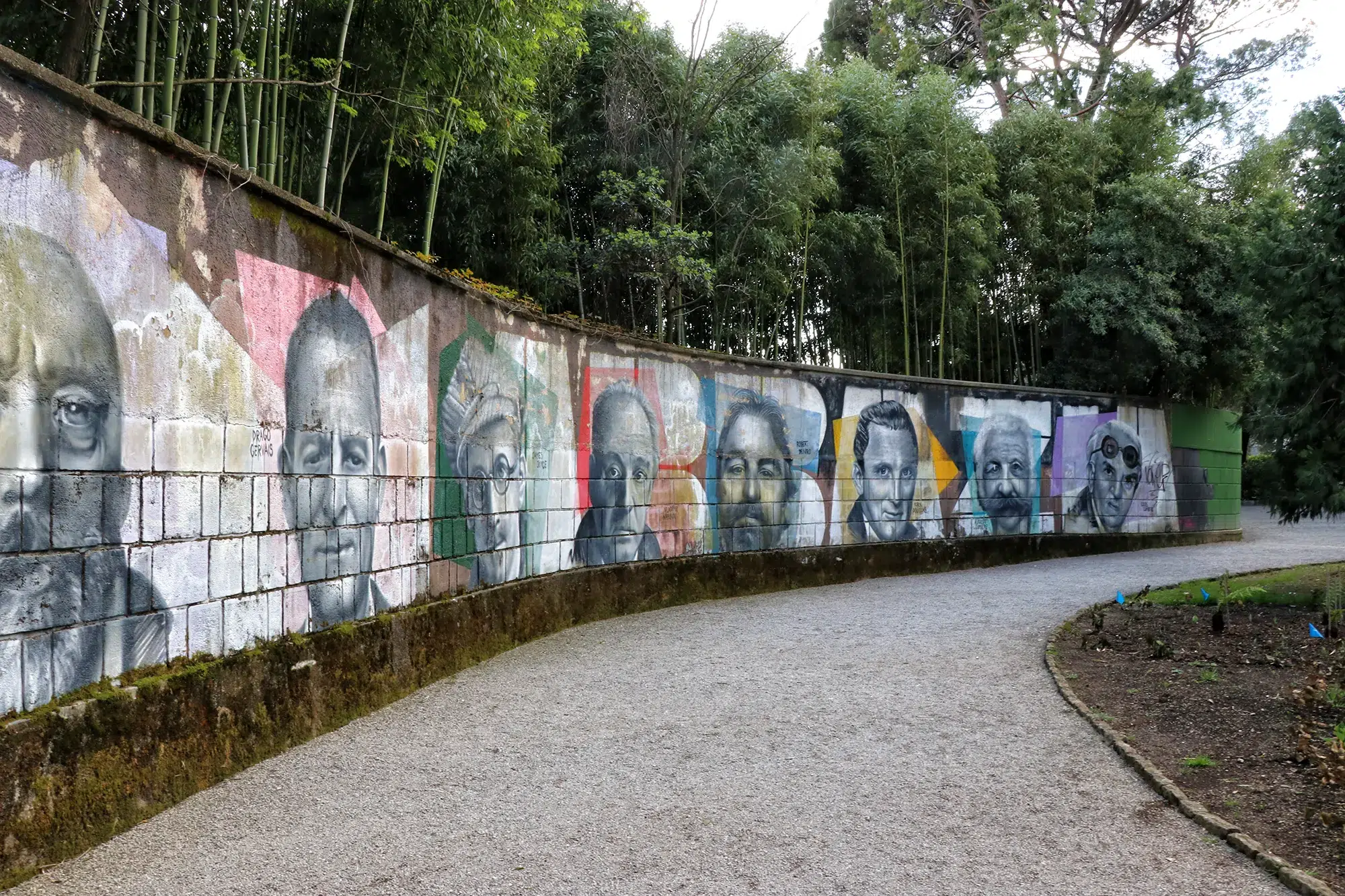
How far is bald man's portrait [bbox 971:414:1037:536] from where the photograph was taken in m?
13.2

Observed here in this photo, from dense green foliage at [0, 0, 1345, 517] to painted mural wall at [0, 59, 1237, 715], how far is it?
35.6 inches

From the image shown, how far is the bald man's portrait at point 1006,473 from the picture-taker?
43.2 feet

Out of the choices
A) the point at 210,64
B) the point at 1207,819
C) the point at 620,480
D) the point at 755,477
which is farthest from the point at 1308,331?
the point at 210,64

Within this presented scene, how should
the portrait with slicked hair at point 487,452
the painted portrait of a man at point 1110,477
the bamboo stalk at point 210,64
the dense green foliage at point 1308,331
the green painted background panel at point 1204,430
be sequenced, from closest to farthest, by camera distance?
1. the bamboo stalk at point 210,64
2. the portrait with slicked hair at point 487,452
3. the dense green foliage at point 1308,331
4. the painted portrait of a man at point 1110,477
5. the green painted background panel at point 1204,430

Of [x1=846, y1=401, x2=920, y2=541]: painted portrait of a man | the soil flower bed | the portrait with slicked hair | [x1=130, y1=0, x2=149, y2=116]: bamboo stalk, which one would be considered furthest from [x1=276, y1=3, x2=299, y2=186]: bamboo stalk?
[x1=846, y1=401, x2=920, y2=541]: painted portrait of a man

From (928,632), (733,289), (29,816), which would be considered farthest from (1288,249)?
(29,816)

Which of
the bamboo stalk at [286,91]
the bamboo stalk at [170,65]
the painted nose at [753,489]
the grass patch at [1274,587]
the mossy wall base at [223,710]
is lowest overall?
the grass patch at [1274,587]

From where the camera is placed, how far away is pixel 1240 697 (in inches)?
205

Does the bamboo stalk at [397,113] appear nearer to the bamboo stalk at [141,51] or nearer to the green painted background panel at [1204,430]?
the bamboo stalk at [141,51]

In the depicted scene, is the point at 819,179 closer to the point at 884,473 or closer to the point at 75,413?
the point at 884,473

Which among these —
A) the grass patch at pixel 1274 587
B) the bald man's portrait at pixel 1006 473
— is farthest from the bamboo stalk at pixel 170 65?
the bald man's portrait at pixel 1006 473

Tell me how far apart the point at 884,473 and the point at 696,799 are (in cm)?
861

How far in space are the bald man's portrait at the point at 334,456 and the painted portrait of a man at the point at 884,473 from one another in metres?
7.16

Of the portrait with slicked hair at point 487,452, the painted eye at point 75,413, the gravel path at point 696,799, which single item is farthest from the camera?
the portrait with slicked hair at point 487,452
